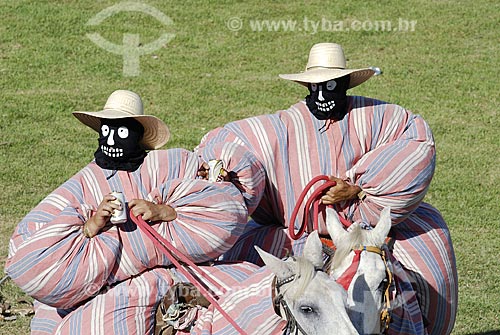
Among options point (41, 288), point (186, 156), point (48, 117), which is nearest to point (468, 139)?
point (48, 117)

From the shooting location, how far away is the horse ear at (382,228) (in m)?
A: 4.46

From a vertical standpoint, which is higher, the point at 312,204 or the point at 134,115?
the point at 134,115

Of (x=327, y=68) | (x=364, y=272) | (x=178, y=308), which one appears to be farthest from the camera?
(x=327, y=68)

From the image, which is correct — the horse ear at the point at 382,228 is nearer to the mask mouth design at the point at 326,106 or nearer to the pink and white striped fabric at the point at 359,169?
the pink and white striped fabric at the point at 359,169

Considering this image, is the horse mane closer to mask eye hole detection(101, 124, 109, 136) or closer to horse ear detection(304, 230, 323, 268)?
horse ear detection(304, 230, 323, 268)

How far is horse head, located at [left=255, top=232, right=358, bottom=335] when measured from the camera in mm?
3740

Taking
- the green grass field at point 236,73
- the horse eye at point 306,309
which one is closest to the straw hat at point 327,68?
the horse eye at point 306,309

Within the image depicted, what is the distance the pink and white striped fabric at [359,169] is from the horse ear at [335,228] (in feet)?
1.36

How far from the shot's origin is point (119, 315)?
14.7ft

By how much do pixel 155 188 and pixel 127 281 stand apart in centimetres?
42

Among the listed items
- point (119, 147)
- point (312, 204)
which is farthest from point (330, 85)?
point (119, 147)

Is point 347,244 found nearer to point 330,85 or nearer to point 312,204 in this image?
point 312,204

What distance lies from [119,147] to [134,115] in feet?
0.56

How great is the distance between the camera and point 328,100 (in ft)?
16.8
